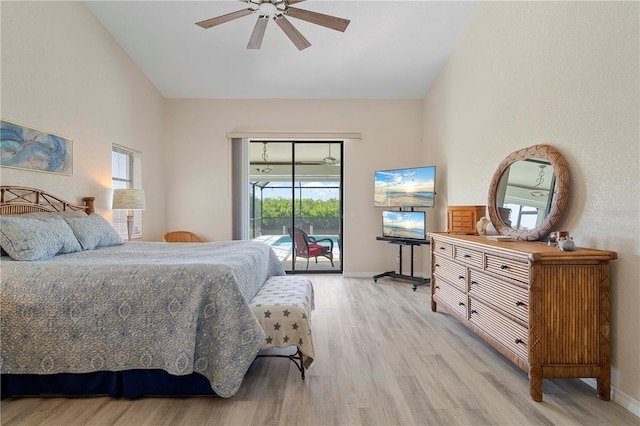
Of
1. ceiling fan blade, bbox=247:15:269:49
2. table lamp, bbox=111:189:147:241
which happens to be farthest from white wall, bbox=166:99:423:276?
ceiling fan blade, bbox=247:15:269:49

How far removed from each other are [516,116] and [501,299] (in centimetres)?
166

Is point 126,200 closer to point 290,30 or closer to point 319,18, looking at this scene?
point 290,30

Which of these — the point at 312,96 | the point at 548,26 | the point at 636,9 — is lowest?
the point at 636,9

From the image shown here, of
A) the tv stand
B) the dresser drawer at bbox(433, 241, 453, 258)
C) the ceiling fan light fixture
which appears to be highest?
the ceiling fan light fixture

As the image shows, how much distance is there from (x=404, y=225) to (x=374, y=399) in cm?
316

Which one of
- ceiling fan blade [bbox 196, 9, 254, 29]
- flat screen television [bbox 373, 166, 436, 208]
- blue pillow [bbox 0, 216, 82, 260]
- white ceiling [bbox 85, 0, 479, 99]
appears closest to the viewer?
blue pillow [bbox 0, 216, 82, 260]

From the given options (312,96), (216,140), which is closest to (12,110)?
(216,140)

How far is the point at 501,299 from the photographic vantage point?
225cm

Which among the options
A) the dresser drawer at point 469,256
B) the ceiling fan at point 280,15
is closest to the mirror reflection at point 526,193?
the dresser drawer at point 469,256

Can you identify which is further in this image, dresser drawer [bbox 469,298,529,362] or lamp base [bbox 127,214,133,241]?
lamp base [bbox 127,214,133,241]

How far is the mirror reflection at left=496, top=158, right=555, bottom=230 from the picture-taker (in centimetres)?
246

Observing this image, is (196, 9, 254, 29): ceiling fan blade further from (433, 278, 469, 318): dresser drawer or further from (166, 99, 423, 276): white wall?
(433, 278, 469, 318): dresser drawer

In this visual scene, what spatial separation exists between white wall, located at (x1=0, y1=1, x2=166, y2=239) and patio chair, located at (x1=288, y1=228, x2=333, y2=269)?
7.35 feet

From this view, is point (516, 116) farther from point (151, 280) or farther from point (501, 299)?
point (151, 280)
